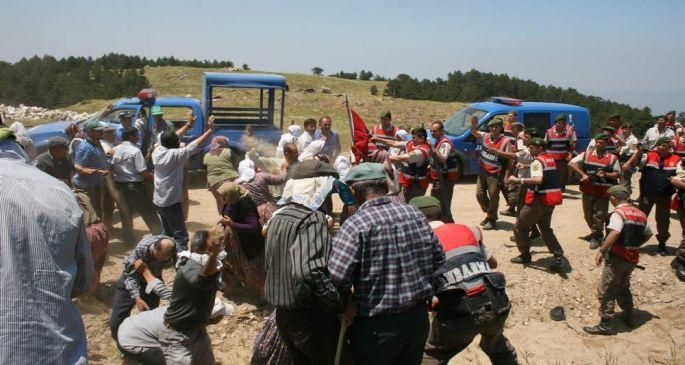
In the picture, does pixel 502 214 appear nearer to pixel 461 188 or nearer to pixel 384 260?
pixel 461 188

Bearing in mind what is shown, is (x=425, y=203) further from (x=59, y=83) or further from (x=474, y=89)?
(x=59, y=83)

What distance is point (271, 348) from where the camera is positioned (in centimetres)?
373

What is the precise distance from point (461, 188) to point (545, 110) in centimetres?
288

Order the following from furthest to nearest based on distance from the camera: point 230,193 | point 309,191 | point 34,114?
1. point 34,114
2. point 230,193
3. point 309,191

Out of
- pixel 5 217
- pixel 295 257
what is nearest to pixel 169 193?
pixel 295 257

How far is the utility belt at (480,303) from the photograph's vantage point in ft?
11.6

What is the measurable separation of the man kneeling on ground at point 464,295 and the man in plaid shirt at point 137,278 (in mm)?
2414

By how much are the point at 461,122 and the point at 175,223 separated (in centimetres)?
842

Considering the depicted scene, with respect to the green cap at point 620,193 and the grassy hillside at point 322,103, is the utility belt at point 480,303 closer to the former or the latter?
the green cap at point 620,193

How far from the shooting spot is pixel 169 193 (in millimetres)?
6008

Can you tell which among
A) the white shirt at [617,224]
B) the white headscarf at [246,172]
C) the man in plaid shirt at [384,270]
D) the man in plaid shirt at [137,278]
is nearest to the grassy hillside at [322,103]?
the white headscarf at [246,172]

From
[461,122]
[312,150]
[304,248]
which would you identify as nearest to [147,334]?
[304,248]

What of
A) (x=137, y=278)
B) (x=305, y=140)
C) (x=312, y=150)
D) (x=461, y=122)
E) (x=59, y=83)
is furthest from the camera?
(x=59, y=83)

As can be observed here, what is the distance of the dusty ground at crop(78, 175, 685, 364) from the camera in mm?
5289
